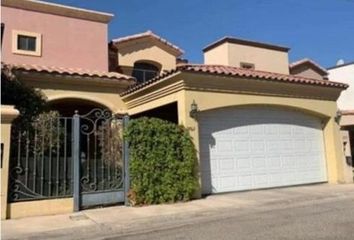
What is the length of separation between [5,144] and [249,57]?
1710 cm

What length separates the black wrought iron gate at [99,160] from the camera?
10.2 metres

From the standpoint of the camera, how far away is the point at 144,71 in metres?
19.9

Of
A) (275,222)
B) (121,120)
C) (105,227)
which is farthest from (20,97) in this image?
(275,222)

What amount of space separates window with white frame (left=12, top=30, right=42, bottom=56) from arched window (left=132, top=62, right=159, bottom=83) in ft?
14.5

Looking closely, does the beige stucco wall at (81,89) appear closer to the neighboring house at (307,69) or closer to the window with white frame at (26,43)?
the window with white frame at (26,43)

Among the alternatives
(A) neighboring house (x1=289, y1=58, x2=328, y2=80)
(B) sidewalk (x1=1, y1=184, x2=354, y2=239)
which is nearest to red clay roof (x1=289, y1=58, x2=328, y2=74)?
(A) neighboring house (x1=289, y1=58, x2=328, y2=80)

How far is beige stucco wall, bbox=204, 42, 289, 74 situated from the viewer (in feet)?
76.1

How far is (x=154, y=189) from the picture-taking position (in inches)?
425

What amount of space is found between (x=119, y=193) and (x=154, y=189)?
2.92 ft

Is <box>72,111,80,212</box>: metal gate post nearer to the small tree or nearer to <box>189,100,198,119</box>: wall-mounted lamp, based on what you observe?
the small tree

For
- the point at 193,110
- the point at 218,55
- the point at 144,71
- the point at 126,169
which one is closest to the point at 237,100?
the point at 193,110

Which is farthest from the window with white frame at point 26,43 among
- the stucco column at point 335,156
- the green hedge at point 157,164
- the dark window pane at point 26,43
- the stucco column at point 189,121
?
the stucco column at point 335,156

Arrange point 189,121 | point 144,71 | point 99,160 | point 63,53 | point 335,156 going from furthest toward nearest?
point 144,71 < point 63,53 < point 335,156 < point 189,121 < point 99,160

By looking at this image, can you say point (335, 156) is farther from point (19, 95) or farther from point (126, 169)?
point (19, 95)
